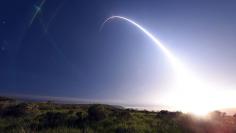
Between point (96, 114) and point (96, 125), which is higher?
point (96, 114)

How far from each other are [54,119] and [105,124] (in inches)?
184

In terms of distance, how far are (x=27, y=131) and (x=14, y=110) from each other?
16.3 m

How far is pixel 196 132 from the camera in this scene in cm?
2859

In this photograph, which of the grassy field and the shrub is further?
the shrub

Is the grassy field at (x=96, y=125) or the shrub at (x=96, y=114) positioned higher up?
the shrub at (x=96, y=114)

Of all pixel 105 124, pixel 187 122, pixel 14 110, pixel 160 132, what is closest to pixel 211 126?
pixel 187 122

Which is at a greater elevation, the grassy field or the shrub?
the shrub

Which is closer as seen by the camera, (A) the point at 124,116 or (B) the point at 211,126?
(B) the point at 211,126

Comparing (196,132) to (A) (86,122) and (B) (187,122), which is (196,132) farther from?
(A) (86,122)

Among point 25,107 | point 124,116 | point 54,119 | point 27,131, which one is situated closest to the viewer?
point 27,131

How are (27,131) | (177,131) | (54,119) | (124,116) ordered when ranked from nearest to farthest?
(27,131), (177,131), (54,119), (124,116)

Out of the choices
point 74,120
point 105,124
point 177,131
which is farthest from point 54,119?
point 177,131

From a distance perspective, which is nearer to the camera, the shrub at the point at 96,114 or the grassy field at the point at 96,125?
the grassy field at the point at 96,125

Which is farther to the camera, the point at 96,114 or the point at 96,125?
the point at 96,114
